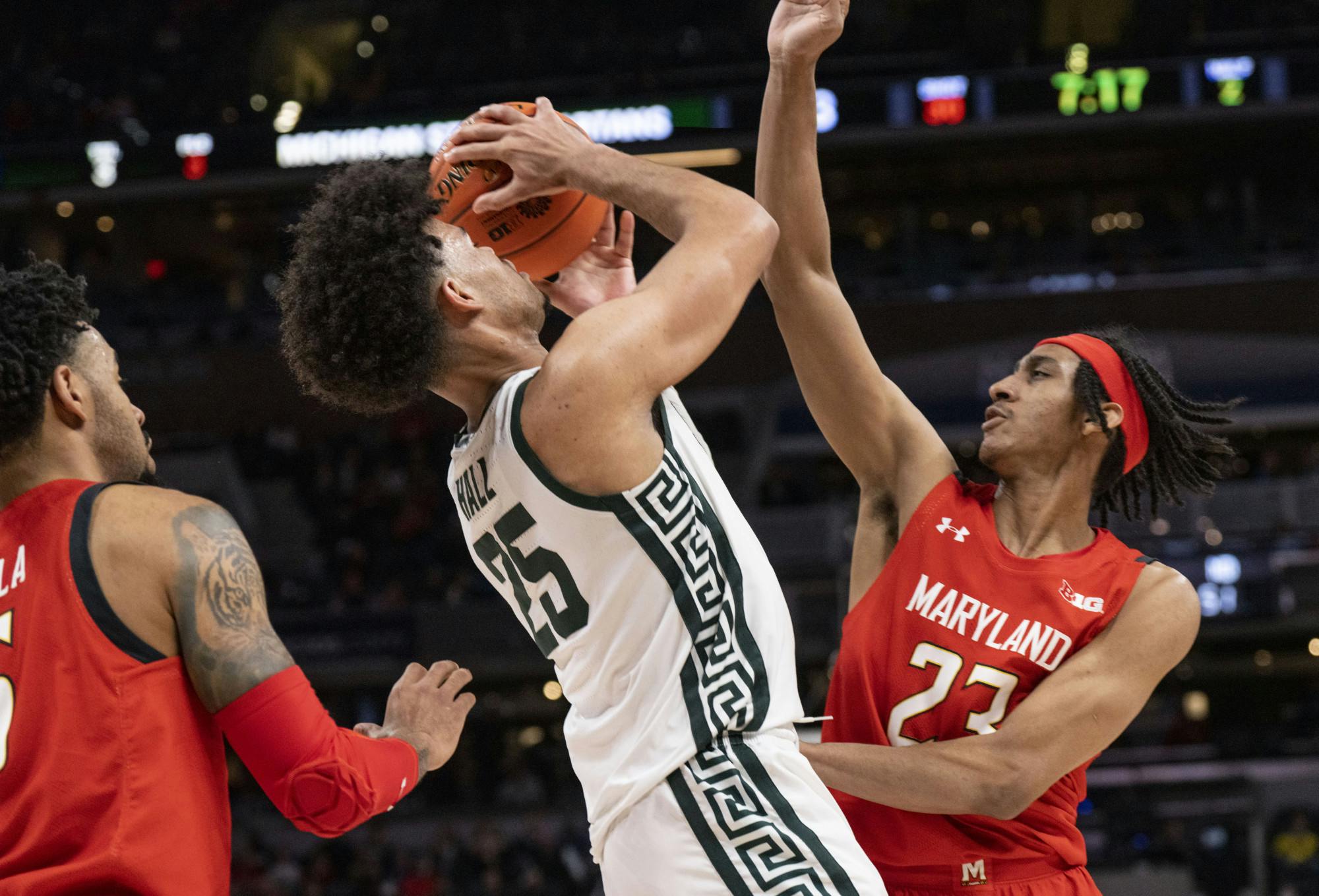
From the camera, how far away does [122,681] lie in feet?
6.81

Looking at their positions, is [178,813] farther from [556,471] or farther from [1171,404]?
[1171,404]

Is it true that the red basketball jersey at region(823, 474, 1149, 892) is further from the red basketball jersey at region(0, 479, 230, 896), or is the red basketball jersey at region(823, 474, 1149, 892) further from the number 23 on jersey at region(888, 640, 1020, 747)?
the red basketball jersey at region(0, 479, 230, 896)

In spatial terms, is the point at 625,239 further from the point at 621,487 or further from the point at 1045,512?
the point at 1045,512

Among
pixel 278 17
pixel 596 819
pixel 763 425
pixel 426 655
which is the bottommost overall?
pixel 426 655

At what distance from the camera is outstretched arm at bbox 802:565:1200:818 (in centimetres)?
262

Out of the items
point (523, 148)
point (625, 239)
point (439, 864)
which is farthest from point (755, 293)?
point (523, 148)

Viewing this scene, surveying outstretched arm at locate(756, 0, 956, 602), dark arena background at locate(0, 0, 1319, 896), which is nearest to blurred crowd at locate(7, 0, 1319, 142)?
dark arena background at locate(0, 0, 1319, 896)

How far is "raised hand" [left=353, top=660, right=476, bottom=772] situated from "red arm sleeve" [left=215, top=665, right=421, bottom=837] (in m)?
0.27

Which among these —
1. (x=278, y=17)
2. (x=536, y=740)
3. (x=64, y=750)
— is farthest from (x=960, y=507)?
(x=278, y=17)

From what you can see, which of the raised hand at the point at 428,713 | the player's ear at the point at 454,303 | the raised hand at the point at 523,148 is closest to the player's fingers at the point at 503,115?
the raised hand at the point at 523,148

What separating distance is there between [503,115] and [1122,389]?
158cm

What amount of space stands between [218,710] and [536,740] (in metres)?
13.9

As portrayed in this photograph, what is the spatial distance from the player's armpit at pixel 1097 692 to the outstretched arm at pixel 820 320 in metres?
0.49

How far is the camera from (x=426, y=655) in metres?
14.7
